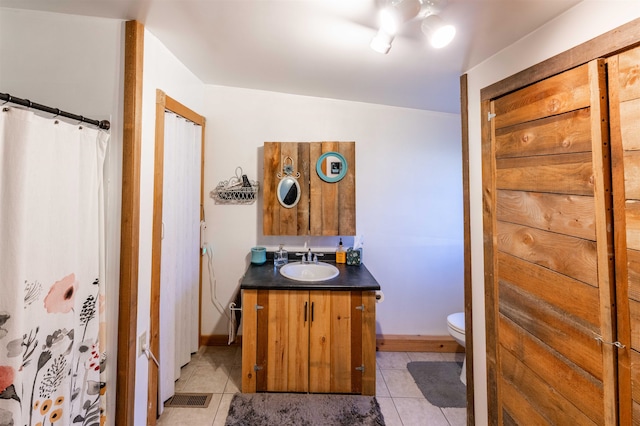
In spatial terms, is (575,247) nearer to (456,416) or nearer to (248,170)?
(456,416)

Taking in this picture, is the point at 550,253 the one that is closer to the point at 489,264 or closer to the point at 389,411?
the point at 489,264

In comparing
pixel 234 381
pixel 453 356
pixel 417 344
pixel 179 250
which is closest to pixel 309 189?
pixel 179 250

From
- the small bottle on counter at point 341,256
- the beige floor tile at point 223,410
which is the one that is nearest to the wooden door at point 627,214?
the small bottle on counter at point 341,256

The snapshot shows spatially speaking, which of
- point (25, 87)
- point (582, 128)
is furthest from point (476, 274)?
point (25, 87)

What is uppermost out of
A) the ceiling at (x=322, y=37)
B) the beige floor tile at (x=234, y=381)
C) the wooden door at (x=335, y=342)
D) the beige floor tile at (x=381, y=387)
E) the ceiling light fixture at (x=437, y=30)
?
the ceiling at (x=322, y=37)

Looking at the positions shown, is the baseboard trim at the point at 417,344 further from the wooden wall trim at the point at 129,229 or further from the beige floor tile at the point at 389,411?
the wooden wall trim at the point at 129,229

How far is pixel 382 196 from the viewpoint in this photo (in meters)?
2.43

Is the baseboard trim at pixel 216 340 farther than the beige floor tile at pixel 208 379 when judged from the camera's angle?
Yes

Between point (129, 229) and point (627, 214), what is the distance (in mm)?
2022

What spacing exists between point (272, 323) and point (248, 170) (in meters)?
1.39

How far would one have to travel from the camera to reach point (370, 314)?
1.77 m

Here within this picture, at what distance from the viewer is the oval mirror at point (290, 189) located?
2.22 m

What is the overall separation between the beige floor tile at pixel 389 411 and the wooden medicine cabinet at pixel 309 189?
1.23 m

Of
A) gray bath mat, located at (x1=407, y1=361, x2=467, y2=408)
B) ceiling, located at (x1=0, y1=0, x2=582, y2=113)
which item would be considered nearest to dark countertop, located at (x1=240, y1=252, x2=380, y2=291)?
gray bath mat, located at (x1=407, y1=361, x2=467, y2=408)
